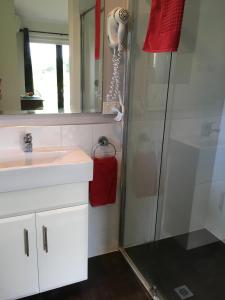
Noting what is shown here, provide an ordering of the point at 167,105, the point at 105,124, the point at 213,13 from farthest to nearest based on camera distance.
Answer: the point at 105,124, the point at 167,105, the point at 213,13

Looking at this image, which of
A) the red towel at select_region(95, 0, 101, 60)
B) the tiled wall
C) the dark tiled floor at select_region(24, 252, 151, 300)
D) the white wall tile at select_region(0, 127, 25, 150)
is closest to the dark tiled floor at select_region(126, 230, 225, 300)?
the dark tiled floor at select_region(24, 252, 151, 300)

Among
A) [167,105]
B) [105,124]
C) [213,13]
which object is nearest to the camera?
[213,13]

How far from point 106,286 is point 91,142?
1.02 meters

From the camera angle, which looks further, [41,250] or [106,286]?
[106,286]

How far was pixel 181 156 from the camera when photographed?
65.4 inches

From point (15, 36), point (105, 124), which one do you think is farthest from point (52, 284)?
point (15, 36)

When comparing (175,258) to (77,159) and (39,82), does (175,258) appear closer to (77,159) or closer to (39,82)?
(77,159)

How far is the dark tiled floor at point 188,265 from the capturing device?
59.0 inches

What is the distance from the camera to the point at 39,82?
1.62 m

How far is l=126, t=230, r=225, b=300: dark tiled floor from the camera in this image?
1.50 metres

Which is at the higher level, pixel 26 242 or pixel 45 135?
pixel 45 135

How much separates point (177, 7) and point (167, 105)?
1.72 feet

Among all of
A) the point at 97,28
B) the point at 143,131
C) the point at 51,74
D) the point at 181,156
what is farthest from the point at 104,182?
the point at 97,28

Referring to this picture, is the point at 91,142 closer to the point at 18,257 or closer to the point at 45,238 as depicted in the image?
the point at 45,238
